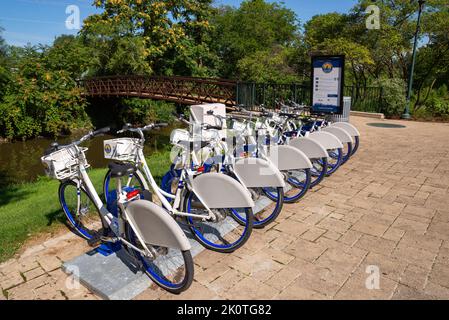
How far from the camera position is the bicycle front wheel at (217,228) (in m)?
2.98

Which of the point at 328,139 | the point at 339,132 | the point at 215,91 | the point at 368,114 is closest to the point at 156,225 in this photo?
the point at 328,139

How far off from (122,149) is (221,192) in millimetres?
952

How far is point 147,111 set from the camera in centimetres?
2303

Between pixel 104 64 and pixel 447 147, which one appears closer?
pixel 447 147

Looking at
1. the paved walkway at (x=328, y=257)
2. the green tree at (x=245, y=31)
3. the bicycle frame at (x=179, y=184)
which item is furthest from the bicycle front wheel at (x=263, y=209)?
the green tree at (x=245, y=31)

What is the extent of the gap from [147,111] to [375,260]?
2164 centimetres

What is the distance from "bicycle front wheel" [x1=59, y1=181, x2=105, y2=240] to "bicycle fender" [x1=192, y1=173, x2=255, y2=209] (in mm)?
1131

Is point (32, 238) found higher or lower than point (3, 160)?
higher

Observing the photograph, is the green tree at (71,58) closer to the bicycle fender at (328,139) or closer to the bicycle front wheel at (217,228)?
the bicycle fender at (328,139)

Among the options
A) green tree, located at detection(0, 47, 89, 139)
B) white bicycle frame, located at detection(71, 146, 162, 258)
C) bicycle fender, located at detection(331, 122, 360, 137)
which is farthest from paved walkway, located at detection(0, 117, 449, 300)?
green tree, located at detection(0, 47, 89, 139)

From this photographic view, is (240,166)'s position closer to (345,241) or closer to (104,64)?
(345,241)

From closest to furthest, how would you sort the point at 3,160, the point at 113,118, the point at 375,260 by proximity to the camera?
the point at 375,260
the point at 3,160
the point at 113,118
